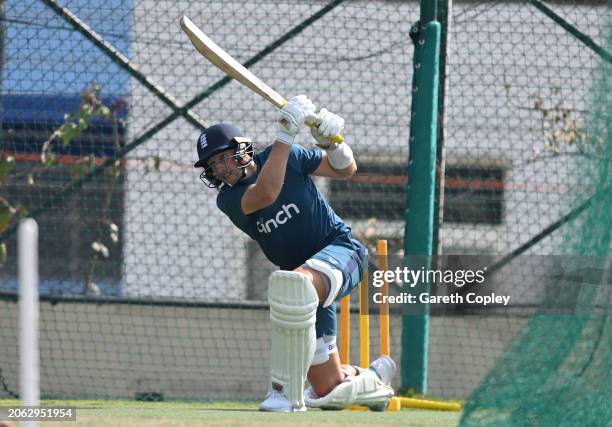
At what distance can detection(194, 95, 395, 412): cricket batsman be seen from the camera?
5141 millimetres

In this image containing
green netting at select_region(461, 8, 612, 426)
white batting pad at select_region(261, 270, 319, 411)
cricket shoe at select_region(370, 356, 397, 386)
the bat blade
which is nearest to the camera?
green netting at select_region(461, 8, 612, 426)

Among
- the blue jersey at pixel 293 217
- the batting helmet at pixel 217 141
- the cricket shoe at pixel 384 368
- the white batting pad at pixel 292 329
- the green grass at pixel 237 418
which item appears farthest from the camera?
the cricket shoe at pixel 384 368

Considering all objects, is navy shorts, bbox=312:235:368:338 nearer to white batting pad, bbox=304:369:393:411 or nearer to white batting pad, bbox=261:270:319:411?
white batting pad, bbox=304:369:393:411

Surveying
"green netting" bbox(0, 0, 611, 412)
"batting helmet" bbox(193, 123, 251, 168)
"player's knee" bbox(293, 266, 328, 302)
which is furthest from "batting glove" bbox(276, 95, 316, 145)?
"green netting" bbox(0, 0, 611, 412)

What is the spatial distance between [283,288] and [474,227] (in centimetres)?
337

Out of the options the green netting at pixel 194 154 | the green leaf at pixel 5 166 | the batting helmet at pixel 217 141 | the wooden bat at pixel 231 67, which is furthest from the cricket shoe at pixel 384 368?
the green leaf at pixel 5 166

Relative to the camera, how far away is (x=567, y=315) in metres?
Answer: 4.32

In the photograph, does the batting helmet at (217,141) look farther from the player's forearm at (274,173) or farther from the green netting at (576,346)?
the green netting at (576,346)

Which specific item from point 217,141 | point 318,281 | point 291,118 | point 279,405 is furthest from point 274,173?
point 279,405

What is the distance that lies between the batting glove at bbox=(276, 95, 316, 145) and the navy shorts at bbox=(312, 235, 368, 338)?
0.56 m

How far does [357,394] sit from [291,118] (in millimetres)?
1388

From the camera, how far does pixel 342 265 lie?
5.48 meters

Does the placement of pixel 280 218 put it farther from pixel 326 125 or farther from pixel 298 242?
pixel 326 125

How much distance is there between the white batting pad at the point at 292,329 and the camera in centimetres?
505
